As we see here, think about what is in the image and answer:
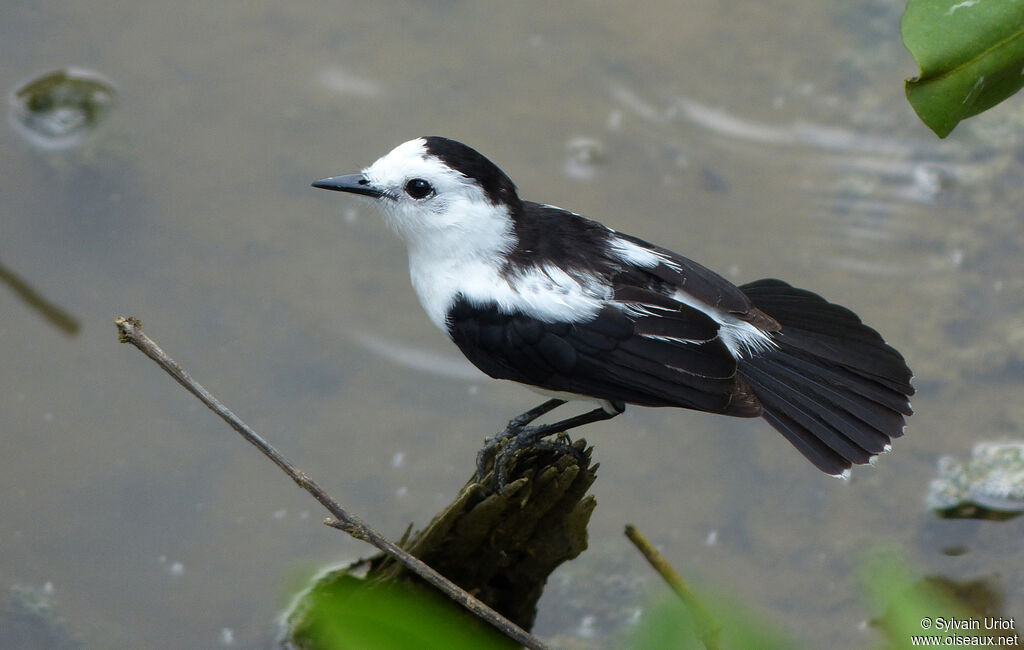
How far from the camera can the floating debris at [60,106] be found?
623 cm

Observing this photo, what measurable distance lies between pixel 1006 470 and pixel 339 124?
3.95m

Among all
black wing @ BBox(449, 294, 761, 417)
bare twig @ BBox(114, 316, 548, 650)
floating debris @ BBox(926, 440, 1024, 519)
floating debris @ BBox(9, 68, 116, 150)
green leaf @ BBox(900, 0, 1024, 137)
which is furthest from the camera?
floating debris @ BBox(9, 68, 116, 150)

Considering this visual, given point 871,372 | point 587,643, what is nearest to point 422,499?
point 587,643

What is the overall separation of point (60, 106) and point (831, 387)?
463cm

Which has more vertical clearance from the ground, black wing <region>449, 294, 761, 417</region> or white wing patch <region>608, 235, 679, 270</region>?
white wing patch <region>608, 235, 679, 270</region>

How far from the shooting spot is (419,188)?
3.77 meters

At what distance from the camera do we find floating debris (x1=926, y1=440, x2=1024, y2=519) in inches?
201

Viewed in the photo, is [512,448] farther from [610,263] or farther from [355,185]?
[355,185]

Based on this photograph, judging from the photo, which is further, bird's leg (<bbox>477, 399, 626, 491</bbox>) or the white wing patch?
the white wing patch

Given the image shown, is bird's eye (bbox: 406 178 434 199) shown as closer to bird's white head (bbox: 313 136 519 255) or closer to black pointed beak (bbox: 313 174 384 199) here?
bird's white head (bbox: 313 136 519 255)

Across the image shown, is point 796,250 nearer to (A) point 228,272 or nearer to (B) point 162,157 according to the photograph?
(A) point 228,272

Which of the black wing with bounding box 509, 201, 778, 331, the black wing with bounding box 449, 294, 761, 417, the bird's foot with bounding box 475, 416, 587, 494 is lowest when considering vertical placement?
the bird's foot with bounding box 475, 416, 587, 494

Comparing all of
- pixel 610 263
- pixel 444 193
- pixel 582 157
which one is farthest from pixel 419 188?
pixel 582 157

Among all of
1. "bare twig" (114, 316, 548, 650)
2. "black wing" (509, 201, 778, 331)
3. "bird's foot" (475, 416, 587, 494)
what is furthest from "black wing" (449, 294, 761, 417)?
"bare twig" (114, 316, 548, 650)
